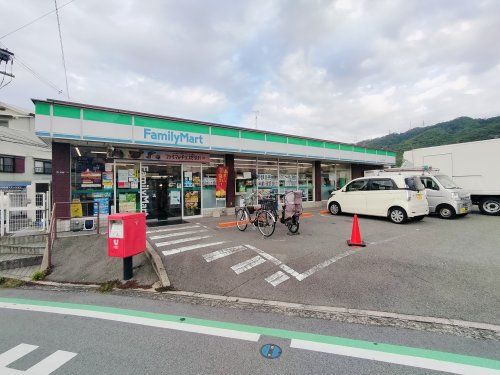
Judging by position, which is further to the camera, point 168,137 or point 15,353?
point 168,137

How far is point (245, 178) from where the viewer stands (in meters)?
13.1

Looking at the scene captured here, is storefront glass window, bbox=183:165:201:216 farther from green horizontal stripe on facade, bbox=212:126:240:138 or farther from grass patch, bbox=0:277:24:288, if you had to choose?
grass patch, bbox=0:277:24:288

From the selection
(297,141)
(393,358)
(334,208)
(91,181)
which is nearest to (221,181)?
(297,141)

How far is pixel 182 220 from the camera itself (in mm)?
10602

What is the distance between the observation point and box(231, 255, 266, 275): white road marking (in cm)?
Result: 514

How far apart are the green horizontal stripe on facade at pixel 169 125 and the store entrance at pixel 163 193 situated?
1708mm

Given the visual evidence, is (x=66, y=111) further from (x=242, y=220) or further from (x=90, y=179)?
(x=242, y=220)

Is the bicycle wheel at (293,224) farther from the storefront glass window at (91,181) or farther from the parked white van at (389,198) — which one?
the storefront glass window at (91,181)

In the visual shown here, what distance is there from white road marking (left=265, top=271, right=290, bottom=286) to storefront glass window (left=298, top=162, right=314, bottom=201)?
1106 cm

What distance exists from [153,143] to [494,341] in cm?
994

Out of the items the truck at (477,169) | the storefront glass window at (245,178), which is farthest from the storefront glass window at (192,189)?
the truck at (477,169)

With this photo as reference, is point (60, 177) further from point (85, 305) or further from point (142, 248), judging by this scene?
point (85, 305)

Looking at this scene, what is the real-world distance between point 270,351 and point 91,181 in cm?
905

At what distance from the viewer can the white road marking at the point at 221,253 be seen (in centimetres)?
571
